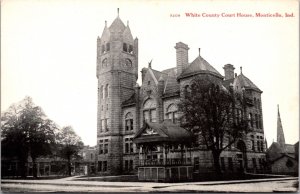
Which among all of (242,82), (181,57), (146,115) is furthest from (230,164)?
(181,57)

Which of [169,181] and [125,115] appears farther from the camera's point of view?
[125,115]

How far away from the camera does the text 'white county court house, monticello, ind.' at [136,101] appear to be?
43156 millimetres

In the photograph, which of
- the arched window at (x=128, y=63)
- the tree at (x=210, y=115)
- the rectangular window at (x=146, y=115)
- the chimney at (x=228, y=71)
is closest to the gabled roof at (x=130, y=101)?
the rectangular window at (x=146, y=115)

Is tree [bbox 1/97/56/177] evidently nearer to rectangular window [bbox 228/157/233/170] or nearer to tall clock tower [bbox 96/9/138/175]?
tall clock tower [bbox 96/9/138/175]

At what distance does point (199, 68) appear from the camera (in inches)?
1588

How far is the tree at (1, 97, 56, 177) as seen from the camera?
26.0m

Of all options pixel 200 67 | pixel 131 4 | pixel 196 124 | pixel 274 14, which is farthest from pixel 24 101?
pixel 200 67

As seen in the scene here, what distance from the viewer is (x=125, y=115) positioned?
A: 48938mm

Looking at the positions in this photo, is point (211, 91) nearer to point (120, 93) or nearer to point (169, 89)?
point (169, 89)

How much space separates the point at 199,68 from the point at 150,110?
920 cm

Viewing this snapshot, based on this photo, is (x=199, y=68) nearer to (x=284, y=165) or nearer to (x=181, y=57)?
(x=181, y=57)

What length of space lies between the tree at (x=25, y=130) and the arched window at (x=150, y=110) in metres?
12.1

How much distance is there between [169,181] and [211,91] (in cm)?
1027

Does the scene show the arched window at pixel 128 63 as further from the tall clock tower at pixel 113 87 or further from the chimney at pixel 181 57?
the chimney at pixel 181 57
